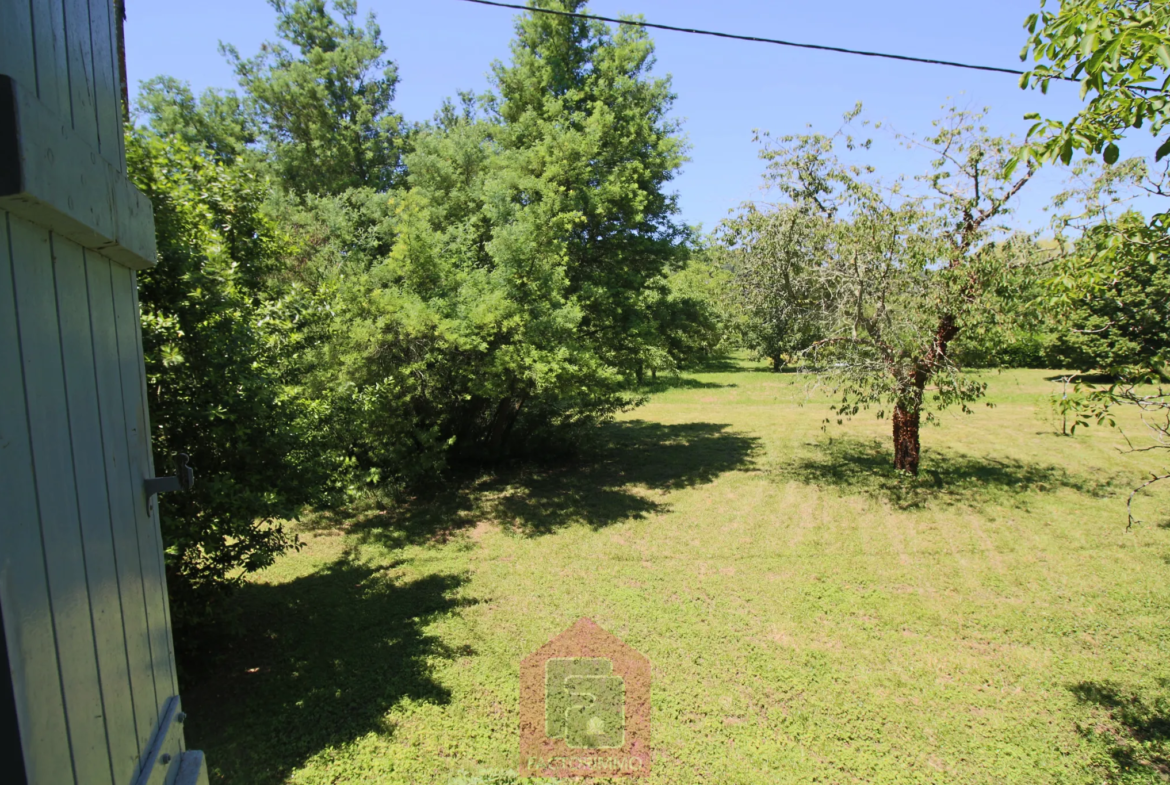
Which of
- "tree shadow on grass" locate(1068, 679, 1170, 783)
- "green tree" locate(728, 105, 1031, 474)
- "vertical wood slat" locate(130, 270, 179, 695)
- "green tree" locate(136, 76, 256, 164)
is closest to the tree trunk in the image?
"green tree" locate(728, 105, 1031, 474)

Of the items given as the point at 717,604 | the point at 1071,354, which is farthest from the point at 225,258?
the point at 1071,354

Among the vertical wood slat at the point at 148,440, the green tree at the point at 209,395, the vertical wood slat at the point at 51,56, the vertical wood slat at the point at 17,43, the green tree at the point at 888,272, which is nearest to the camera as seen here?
the vertical wood slat at the point at 17,43

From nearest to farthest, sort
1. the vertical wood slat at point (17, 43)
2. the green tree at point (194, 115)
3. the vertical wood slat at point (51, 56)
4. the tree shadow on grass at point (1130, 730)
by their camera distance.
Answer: the vertical wood slat at point (17, 43) < the vertical wood slat at point (51, 56) < the tree shadow on grass at point (1130, 730) < the green tree at point (194, 115)

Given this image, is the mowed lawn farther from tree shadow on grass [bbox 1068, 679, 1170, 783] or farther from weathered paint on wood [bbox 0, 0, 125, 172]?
weathered paint on wood [bbox 0, 0, 125, 172]

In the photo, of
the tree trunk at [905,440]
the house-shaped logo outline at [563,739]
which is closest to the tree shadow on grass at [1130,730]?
the house-shaped logo outline at [563,739]

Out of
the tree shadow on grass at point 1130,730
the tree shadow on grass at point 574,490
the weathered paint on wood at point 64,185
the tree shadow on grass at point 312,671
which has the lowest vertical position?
the tree shadow on grass at point 1130,730

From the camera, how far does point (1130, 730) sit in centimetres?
455

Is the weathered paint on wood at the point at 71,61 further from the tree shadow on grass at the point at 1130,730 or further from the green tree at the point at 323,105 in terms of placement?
the green tree at the point at 323,105

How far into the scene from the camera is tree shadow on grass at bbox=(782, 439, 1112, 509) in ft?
32.8

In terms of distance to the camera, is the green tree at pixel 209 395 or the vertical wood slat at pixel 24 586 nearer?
the vertical wood slat at pixel 24 586

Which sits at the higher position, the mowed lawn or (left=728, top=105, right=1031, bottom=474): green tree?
(left=728, top=105, right=1031, bottom=474): green tree

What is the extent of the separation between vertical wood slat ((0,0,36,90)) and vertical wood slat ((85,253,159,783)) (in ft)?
1.28

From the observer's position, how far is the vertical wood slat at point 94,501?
1.16 metres

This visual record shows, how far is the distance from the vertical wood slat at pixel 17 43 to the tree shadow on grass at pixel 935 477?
1043 centimetres
